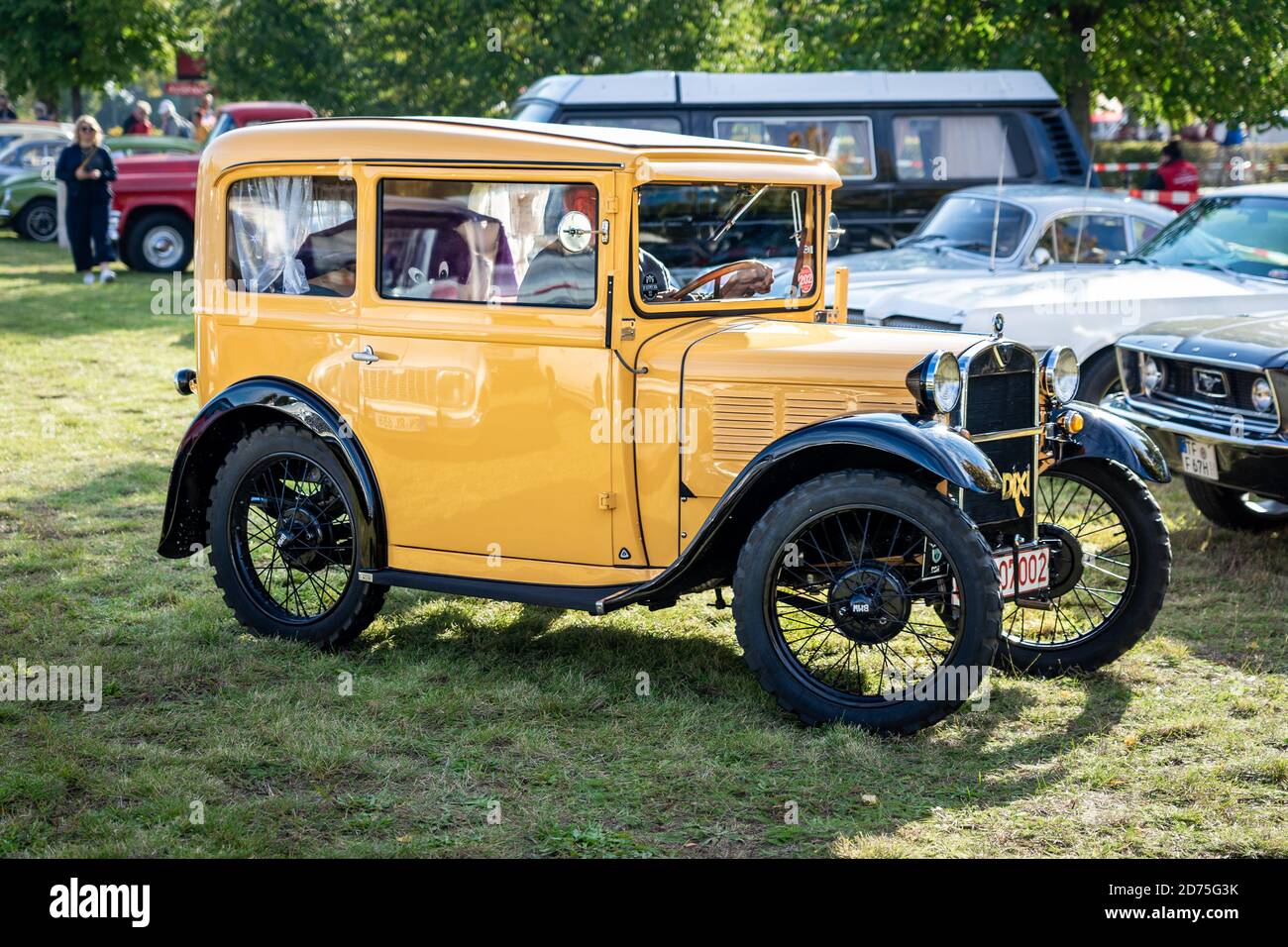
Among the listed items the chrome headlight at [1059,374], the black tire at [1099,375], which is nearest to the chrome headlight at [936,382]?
the chrome headlight at [1059,374]

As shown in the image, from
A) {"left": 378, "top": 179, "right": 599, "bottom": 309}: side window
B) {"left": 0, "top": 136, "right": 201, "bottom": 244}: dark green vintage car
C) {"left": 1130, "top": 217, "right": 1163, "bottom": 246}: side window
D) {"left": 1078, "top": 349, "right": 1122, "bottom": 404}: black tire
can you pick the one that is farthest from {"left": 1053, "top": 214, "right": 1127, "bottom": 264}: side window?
{"left": 0, "top": 136, "right": 201, "bottom": 244}: dark green vintage car

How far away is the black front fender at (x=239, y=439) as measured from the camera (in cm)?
532

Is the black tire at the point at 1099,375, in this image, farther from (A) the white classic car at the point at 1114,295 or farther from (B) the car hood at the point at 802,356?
(B) the car hood at the point at 802,356

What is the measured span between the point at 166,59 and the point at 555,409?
92.0 feet

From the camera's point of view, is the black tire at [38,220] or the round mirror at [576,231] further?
the black tire at [38,220]

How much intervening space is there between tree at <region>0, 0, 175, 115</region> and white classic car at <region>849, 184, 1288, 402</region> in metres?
23.1

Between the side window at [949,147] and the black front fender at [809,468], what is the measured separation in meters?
8.75

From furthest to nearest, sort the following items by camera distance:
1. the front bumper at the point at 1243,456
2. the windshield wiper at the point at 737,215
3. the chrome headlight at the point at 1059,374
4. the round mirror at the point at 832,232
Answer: the front bumper at the point at 1243,456, the round mirror at the point at 832,232, the windshield wiper at the point at 737,215, the chrome headlight at the point at 1059,374

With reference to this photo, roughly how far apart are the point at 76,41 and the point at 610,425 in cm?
2673

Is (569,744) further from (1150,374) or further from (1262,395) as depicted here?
(1150,374)

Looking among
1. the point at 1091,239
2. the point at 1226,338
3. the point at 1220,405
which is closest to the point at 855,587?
the point at 1220,405

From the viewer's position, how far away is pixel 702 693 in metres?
5.12
